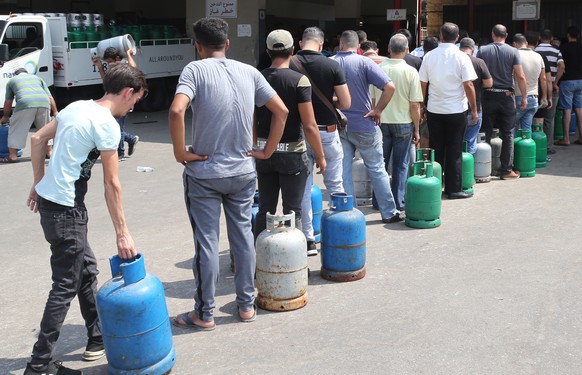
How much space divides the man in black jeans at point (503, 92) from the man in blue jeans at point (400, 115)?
81.7 inches

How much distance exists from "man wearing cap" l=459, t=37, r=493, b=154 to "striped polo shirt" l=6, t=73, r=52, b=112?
644 cm

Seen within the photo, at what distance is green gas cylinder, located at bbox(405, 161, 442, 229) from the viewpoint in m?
6.98

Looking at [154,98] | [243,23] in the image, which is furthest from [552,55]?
[154,98]

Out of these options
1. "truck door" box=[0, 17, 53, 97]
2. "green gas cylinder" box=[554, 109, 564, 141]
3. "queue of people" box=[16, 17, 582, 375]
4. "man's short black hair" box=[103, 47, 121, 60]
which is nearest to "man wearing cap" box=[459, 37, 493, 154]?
"queue of people" box=[16, 17, 582, 375]

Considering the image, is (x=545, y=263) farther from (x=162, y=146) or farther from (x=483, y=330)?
(x=162, y=146)

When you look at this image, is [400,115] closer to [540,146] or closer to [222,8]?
[540,146]

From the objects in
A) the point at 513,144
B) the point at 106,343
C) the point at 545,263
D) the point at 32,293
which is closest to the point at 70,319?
the point at 32,293

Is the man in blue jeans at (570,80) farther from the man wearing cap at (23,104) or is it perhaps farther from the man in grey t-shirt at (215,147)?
the man in grey t-shirt at (215,147)

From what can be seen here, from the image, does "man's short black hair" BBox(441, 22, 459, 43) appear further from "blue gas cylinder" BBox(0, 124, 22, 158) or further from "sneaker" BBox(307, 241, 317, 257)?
"blue gas cylinder" BBox(0, 124, 22, 158)

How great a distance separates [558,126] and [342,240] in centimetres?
834

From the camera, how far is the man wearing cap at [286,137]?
17.0 feet

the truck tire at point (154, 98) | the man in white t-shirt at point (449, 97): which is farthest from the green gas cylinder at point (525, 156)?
the truck tire at point (154, 98)

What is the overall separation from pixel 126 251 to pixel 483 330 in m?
2.33

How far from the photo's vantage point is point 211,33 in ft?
14.7
